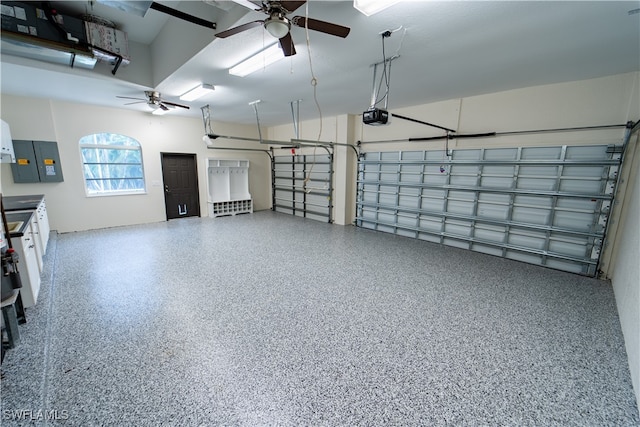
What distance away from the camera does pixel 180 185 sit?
7.09 m

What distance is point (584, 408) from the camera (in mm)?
1594

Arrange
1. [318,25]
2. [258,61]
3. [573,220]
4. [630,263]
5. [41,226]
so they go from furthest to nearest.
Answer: [41,226] < [573,220] < [258,61] < [630,263] < [318,25]

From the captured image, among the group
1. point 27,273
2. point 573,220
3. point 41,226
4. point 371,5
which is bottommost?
point 27,273

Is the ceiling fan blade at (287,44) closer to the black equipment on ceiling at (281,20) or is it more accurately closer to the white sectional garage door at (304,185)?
the black equipment on ceiling at (281,20)

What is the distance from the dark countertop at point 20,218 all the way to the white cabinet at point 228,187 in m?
4.36

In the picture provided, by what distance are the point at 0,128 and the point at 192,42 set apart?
11.1ft

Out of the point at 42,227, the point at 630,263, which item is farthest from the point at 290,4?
the point at 42,227

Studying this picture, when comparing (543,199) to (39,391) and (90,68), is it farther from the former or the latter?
(90,68)

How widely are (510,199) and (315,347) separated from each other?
422 cm

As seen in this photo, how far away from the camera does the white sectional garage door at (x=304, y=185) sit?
7.11 meters

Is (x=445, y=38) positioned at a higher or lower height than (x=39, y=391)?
higher

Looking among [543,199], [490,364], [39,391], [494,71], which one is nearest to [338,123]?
[494,71]
